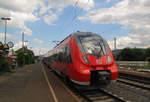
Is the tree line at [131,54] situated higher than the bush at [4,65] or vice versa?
the tree line at [131,54]

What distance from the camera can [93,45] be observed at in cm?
1155

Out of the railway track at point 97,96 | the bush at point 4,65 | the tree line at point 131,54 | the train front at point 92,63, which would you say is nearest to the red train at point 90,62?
the train front at point 92,63

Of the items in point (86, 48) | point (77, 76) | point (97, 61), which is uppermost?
point (86, 48)

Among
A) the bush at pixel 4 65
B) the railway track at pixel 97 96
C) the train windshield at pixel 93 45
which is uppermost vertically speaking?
the train windshield at pixel 93 45

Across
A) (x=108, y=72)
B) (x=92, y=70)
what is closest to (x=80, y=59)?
(x=92, y=70)

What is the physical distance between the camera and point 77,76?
10.5 metres

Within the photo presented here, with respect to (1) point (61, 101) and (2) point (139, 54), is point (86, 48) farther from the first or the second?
(2) point (139, 54)

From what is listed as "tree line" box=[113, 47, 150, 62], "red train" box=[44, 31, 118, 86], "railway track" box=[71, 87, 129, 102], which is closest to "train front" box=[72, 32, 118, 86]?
"red train" box=[44, 31, 118, 86]

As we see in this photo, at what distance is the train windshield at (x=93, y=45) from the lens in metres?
11.2

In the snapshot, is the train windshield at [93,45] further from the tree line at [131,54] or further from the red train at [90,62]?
the tree line at [131,54]

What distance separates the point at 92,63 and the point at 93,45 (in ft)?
4.31

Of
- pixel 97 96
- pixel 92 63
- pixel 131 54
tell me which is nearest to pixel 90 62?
pixel 92 63

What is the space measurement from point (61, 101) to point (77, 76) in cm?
158

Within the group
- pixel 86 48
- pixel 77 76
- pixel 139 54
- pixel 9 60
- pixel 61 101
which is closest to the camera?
pixel 61 101
